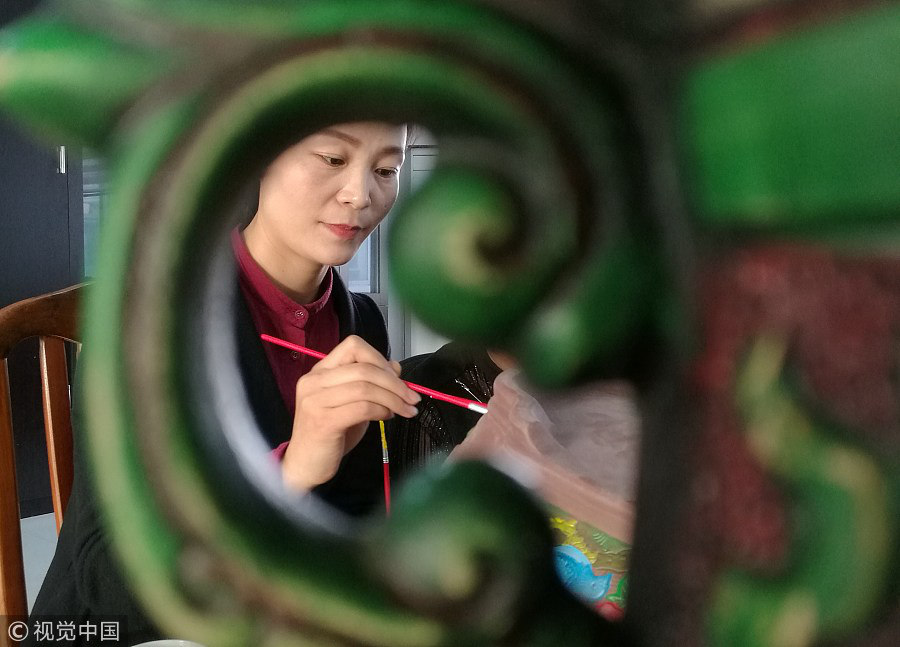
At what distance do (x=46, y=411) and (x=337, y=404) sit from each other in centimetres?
38

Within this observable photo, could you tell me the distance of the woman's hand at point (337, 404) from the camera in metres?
0.73

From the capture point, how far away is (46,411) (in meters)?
0.90

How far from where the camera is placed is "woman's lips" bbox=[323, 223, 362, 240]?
3.11 ft

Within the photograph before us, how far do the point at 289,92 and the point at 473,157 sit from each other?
2 cm

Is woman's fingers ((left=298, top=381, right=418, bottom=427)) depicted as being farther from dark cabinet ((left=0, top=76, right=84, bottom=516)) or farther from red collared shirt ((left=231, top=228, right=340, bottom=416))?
dark cabinet ((left=0, top=76, right=84, bottom=516))

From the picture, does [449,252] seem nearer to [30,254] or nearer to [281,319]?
[281,319]

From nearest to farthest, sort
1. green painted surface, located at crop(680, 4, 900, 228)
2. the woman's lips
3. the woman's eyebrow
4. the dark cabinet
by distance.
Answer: green painted surface, located at crop(680, 4, 900, 228) → the woman's eyebrow → the woman's lips → the dark cabinet

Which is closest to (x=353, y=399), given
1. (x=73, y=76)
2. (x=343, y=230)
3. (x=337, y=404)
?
(x=337, y=404)

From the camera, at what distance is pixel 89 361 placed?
0.34ft

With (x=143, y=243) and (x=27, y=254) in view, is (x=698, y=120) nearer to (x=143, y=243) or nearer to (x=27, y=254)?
(x=143, y=243)

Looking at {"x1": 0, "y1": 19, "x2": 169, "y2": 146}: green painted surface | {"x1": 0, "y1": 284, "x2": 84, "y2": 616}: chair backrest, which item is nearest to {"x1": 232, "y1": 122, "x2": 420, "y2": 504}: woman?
{"x1": 0, "y1": 284, "x2": 84, "y2": 616}: chair backrest

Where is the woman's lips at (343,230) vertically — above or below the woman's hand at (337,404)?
above

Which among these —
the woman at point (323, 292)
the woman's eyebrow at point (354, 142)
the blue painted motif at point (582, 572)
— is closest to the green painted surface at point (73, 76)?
the blue painted motif at point (582, 572)

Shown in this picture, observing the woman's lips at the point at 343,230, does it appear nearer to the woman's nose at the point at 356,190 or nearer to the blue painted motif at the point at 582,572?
the woman's nose at the point at 356,190
